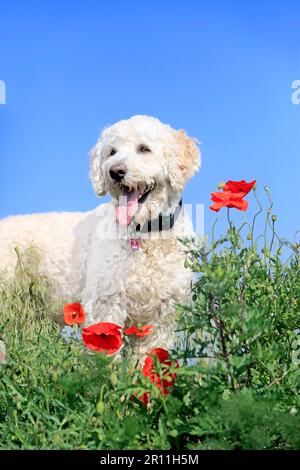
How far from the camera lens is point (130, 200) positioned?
626 centimetres

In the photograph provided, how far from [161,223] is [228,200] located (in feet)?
6.17

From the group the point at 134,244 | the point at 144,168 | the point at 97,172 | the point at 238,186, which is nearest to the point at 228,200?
the point at 238,186

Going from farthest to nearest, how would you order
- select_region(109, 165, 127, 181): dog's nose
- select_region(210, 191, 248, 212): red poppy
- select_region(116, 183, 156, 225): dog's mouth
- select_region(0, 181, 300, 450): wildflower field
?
select_region(116, 183, 156, 225): dog's mouth, select_region(109, 165, 127, 181): dog's nose, select_region(210, 191, 248, 212): red poppy, select_region(0, 181, 300, 450): wildflower field

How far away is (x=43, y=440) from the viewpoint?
3.62m

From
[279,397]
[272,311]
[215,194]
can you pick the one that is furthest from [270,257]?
[279,397]

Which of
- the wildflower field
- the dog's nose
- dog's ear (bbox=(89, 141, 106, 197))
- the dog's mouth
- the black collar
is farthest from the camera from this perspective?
dog's ear (bbox=(89, 141, 106, 197))

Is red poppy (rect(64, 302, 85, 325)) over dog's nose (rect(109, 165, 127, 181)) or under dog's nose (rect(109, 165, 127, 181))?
under

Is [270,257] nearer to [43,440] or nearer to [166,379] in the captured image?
[166,379]

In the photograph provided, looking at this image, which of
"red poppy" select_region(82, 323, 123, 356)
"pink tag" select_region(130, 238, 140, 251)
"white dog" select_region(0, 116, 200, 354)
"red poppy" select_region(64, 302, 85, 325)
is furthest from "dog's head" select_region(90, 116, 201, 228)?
"red poppy" select_region(82, 323, 123, 356)

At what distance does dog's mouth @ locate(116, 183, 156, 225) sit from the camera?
20.3 ft

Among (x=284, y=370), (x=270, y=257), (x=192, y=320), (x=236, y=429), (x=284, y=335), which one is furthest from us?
(x=270, y=257)

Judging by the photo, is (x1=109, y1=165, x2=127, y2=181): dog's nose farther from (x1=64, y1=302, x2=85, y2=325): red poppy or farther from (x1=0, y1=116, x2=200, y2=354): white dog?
(x1=64, y1=302, x2=85, y2=325): red poppy

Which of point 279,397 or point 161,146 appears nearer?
point 279,397

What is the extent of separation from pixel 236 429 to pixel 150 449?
1.54 feet
